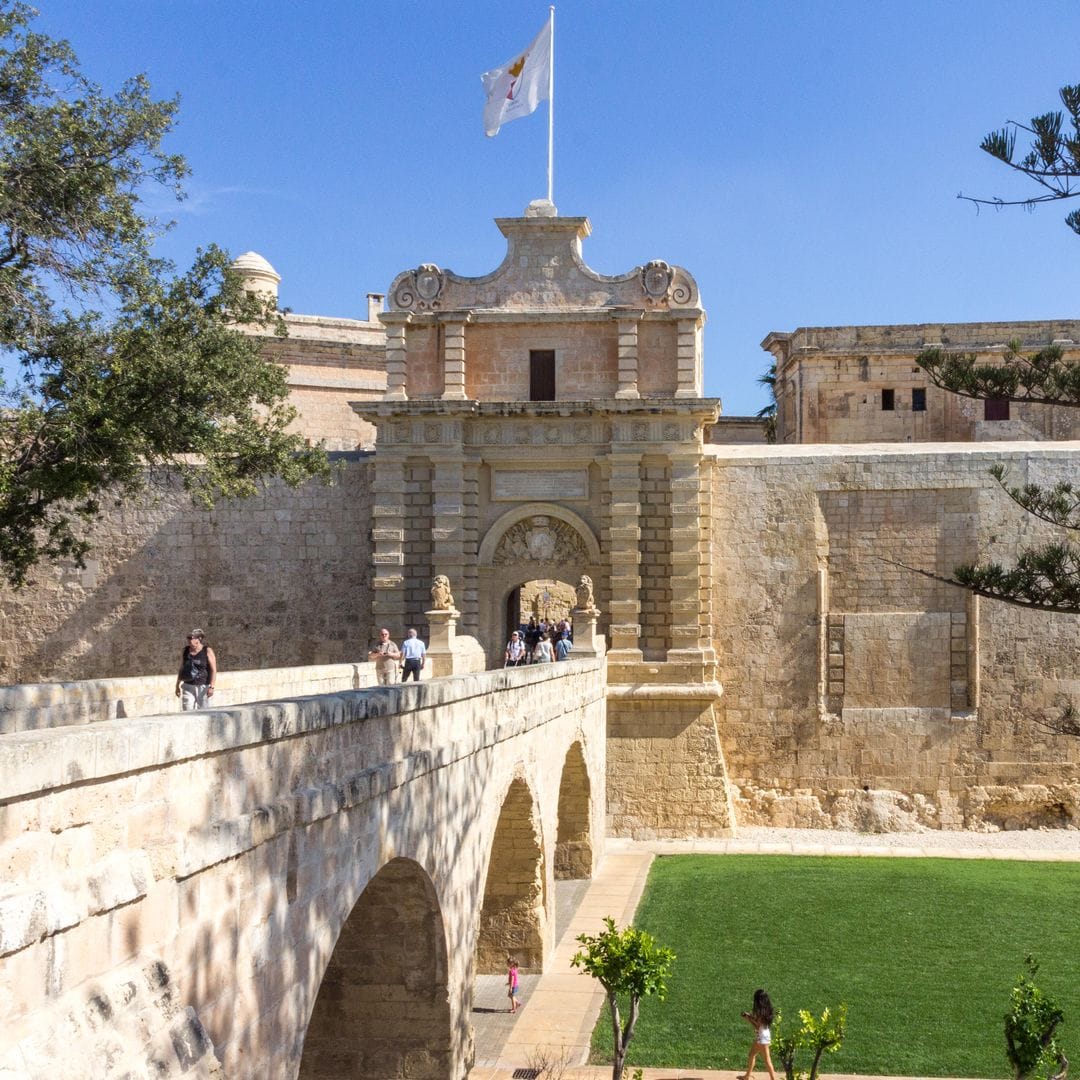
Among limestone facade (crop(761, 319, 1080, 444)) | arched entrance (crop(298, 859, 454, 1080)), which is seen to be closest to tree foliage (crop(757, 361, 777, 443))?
limestone facade (crop(761, 319, 1080, 444))

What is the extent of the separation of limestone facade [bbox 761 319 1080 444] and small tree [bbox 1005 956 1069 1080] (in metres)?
19.3

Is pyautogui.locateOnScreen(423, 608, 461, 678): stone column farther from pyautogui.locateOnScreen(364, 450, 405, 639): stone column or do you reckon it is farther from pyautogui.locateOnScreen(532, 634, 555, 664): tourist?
pyautogui.locateOnScreen(364, 450, 405, 639): stone column

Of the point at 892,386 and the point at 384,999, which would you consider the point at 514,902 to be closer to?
the point at 384,999

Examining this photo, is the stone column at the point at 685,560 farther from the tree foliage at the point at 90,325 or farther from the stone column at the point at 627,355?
the tree foliage at the point at 90,325

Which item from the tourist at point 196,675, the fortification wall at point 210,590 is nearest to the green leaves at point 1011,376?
the tourist at point 196,675

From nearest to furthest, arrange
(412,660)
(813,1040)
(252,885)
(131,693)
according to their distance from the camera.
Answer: (252,885)
(813,1040)
(131,693)
(412,660)

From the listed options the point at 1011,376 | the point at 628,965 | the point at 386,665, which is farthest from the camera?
the point at 386,665

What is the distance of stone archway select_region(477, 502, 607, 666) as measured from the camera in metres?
22.6

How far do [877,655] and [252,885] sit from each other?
62.7 ft

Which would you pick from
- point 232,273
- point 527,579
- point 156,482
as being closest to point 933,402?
point 527,579

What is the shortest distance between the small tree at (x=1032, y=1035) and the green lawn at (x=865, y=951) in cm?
185

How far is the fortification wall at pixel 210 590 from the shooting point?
23.9m

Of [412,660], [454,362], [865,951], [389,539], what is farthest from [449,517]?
[865,951]

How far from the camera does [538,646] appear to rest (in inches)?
798
